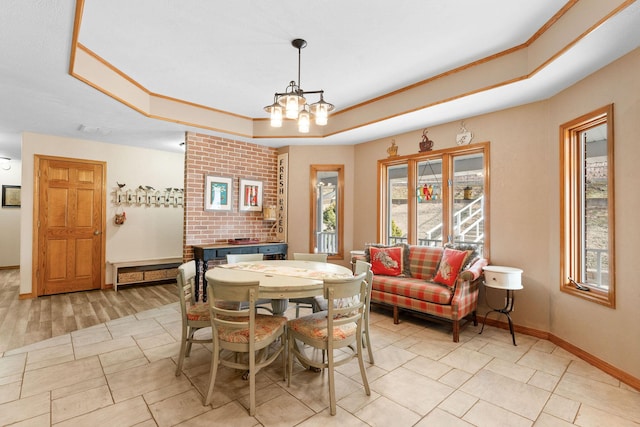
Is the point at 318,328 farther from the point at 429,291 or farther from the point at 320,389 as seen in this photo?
the point at 429,291

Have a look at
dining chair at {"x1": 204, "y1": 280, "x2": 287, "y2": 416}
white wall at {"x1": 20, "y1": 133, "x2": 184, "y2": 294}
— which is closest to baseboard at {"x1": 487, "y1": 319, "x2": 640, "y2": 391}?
dining chair at {"x1": 204, "y1": 280, "x2": 287, "y2": 416}

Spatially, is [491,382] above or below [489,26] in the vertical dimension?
below

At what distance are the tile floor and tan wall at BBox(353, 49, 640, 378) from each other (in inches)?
14.1

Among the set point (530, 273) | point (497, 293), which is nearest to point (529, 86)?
point (530, 273)

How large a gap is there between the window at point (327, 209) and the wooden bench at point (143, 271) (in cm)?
245

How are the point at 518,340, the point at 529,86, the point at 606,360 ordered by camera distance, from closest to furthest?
the point at 606,360, the point at 529,86, the point at 518,340

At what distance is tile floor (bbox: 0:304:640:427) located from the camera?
1970mm

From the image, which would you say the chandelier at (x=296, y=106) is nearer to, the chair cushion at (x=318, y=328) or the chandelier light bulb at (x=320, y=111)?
the chandelier light bulb at (x=320, y=111)

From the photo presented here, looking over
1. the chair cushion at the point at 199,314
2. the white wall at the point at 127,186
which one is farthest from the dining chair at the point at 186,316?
the white wall at the point at 127,186

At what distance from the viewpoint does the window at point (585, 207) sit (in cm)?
284

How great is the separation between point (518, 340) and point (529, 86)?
102 inches

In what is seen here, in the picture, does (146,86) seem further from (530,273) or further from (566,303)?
(566,303)

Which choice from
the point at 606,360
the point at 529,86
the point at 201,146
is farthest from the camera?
the point at 201,146

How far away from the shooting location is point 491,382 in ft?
7.95
